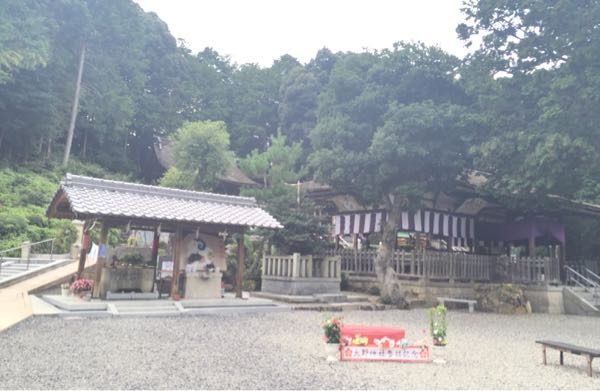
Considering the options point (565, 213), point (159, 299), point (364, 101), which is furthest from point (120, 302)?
point (565, 213)

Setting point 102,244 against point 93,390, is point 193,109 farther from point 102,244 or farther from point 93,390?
point 93,390

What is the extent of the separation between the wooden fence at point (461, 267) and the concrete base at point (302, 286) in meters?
2.73

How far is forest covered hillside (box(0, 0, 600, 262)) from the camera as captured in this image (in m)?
13.2

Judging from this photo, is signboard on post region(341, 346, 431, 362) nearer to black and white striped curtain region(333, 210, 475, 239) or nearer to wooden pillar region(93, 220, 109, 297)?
wooden pillar region(93, 220, 109, 297)

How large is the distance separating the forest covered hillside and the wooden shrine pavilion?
3.13 m

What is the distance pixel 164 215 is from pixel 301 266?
18.5ft

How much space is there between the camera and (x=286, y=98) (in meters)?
41.3

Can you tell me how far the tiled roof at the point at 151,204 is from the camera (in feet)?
37.5

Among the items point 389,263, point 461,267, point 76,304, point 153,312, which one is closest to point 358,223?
point 389,263

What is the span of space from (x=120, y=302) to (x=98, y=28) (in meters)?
30.4

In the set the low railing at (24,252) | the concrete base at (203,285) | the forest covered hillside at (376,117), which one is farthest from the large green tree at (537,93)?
the low railing at (24,252)

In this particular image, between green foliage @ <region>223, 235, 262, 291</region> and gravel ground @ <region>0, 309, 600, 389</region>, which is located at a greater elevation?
green foliage @ <region>223, 235, 262, 291</region>

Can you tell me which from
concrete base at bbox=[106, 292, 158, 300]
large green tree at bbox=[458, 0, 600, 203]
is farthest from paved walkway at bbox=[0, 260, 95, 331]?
large green tree at bbox=[458, 0, 600, 203]

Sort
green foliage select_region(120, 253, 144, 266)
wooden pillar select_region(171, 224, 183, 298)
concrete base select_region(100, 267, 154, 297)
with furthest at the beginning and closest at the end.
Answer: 1. green foliage select_region(120, 253, 144, 266)
2. wooden pillar select_region(171, 224, 183, 298)
3. concrete base select_region(100, 267, 154, 297)
